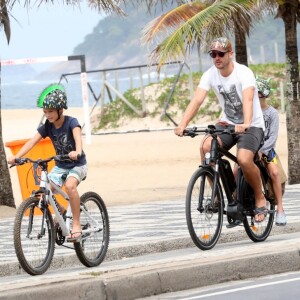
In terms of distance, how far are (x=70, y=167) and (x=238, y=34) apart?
12.4 metres

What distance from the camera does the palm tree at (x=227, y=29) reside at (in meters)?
21.1

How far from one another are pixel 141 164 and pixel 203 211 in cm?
2111

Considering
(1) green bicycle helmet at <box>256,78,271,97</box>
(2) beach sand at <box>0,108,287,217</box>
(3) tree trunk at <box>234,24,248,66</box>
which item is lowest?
(2) beach sand at <box>0,108,287,217</box>

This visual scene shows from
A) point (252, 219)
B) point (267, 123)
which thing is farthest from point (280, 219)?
point (267, 123)

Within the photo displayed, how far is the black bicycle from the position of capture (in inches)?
464

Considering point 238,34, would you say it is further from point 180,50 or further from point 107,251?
point 107,251

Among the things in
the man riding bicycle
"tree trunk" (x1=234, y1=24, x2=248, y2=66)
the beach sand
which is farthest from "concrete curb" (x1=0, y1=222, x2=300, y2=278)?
"tree trunk" (x1=234, y1=24, x2=248, y2=66)

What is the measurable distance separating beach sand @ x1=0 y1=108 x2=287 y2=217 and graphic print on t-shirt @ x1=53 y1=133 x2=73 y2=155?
902 cm

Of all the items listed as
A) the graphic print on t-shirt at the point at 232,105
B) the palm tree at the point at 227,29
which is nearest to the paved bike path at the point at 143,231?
the graphic print on t-shirt at the point at 232,105

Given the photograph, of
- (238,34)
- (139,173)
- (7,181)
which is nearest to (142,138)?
(139,173)

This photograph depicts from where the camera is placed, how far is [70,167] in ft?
36.7

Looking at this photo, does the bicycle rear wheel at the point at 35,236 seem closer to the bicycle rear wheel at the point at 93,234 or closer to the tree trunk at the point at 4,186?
the bicycle rear wheel at the point at 93,234

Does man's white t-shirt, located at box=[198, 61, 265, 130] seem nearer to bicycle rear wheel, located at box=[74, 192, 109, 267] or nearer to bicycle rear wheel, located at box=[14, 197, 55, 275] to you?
bicycle rear wheel, located at box=[74, 192, 109, 267]

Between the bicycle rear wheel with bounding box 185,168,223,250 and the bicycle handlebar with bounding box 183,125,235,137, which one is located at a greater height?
the bicycle handlebar with bounding box 183,125,235,137
